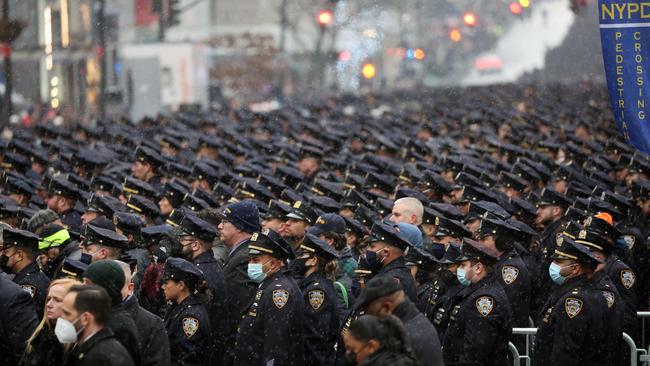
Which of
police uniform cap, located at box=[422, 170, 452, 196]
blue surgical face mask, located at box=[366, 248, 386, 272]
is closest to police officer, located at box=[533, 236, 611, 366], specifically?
blue surgical face mask, located at box=[366, 248, 386, 272]

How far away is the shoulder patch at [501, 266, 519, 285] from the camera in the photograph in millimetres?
10914

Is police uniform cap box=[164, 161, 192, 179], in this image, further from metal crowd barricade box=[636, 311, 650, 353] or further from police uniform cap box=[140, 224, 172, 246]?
metal crowd barricade box=[636, 311, 650, 353]

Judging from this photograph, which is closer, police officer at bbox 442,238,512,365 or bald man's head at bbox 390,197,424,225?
police officer at bbox 442,238,512,365

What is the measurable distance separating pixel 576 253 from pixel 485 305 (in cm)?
92

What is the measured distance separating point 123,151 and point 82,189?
5.65 m

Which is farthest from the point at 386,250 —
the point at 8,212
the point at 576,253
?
the point at 8,212

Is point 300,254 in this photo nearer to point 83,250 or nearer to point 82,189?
point 83,250

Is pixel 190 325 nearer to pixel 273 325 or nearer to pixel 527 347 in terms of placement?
pixel 273 325

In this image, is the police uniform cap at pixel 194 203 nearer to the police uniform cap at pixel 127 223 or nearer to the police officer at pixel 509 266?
the police uniform cap at pixel 127 223

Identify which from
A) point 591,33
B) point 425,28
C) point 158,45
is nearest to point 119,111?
point 158,45

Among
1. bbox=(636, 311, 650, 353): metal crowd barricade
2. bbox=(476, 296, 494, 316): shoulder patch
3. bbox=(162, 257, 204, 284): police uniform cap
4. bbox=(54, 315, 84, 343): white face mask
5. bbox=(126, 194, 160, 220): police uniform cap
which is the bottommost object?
bbox=(636, 311, 650, 353): metal crowd barricade

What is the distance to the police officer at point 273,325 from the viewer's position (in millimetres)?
9492

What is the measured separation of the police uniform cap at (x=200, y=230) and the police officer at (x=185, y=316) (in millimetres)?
1071

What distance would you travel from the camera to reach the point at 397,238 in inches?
398
